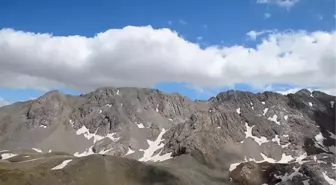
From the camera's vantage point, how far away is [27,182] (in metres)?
200

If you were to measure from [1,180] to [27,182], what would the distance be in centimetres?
1109

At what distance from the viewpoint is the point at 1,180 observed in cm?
19425
